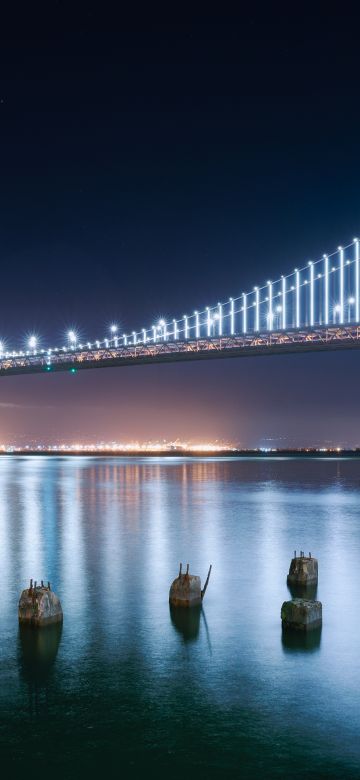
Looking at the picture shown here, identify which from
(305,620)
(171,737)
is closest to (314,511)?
(305,620)

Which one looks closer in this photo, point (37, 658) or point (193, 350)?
point (37, 658)

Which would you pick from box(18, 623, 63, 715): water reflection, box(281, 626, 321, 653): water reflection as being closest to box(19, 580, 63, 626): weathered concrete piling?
box(18, 623, 63, 715): water reflection

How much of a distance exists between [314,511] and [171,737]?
1961cm

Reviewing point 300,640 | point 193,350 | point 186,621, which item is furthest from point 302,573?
point 193,350

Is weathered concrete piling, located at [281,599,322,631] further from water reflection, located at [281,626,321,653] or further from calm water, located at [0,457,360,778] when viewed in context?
calm water, located at [0,457,360,778]

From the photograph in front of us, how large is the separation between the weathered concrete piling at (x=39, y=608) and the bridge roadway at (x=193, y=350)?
39.9 meters

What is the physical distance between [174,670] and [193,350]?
5035 centimetres

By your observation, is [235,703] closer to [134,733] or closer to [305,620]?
[134,733]

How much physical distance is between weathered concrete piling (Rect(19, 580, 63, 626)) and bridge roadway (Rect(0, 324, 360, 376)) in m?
39.9

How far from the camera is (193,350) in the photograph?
188 ft

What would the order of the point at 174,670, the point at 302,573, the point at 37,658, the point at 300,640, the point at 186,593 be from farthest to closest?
the point at 302,573, the point at 186,593, the point at 300,640, the point at 37,658, the point at 174,670

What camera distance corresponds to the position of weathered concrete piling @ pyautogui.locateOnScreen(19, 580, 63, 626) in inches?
346

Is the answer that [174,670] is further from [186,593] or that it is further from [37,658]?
[186,593]

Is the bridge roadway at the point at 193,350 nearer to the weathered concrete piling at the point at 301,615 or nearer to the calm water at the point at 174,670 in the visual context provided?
the calm water at the point at 174,670
